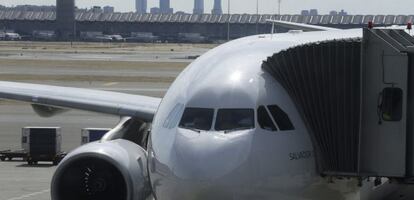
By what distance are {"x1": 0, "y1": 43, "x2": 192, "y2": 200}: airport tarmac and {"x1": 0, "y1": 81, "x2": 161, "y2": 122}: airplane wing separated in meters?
3.03

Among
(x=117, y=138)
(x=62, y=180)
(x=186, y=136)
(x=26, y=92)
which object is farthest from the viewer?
(x=26, y=92)

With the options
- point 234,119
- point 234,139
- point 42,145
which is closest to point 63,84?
point 42,145

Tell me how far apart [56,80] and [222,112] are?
210ft

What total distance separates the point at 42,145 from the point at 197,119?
22299 millimetres

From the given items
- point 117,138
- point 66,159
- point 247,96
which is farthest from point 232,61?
point 117,138

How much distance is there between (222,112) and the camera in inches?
533

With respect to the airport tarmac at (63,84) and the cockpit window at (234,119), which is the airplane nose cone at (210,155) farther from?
the airport tarmac at (63,84)

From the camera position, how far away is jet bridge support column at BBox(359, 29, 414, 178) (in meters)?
13.8

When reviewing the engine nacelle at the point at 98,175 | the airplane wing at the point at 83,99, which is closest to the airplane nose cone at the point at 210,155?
the engine nacelle at the point at 98,175

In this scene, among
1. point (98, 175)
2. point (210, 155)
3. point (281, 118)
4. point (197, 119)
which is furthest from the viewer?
point (98, 175)

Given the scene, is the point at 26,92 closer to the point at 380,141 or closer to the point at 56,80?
the point at 380,141

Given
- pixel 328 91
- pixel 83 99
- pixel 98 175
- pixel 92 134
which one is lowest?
pixel 92 134

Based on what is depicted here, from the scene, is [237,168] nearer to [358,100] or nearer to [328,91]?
[328,91]

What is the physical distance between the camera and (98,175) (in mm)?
17266
